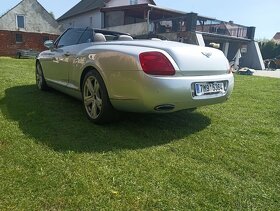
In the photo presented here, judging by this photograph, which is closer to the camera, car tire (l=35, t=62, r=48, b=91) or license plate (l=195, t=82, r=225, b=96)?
license plate (l=195, t=82, r=225, b=96)

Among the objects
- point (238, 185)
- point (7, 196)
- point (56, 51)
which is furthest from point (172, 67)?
point (56, 51)

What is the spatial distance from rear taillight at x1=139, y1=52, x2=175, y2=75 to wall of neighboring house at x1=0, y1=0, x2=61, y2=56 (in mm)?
30239

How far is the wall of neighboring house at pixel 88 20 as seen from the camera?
28194mm

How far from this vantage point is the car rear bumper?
2.96 metres

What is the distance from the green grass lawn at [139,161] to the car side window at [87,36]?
1.09m

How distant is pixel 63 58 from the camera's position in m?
4.50

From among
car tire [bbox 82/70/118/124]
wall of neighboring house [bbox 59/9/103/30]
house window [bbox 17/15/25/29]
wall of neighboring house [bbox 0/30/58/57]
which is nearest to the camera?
car tire [bbox 82/70/118/124]

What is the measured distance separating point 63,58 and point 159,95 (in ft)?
7.16

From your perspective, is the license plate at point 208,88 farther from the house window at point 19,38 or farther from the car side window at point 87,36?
the house window at point 19,38

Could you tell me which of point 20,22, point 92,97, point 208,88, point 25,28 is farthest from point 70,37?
point 20,22

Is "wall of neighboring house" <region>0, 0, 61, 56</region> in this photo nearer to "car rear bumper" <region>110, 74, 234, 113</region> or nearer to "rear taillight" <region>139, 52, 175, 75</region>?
"car rear bumper" <region>110, 74, 234, 113</region>

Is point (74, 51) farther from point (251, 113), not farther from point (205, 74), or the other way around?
point (251, 113)

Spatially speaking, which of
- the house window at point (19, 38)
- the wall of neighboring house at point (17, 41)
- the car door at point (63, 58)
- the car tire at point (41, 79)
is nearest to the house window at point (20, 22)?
the wall of neighboring house at point (17, 41)

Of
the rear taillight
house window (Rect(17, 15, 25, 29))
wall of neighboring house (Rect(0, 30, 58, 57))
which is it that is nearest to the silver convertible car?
the rear taillight
